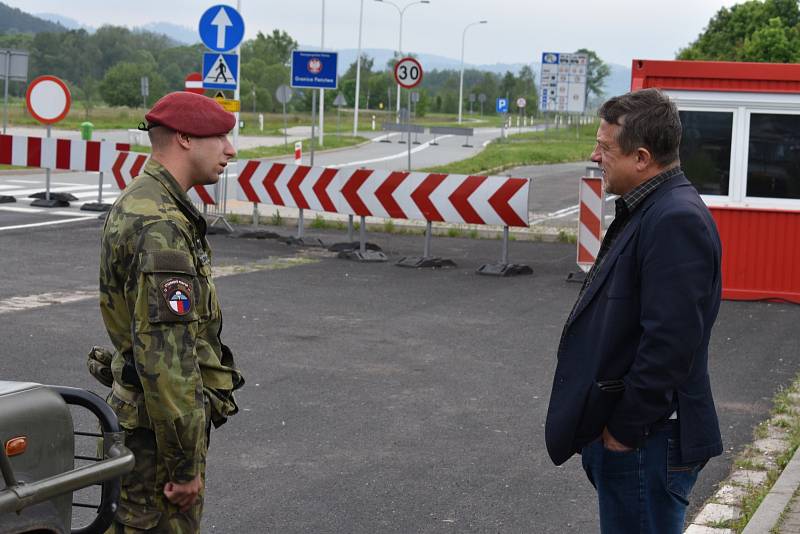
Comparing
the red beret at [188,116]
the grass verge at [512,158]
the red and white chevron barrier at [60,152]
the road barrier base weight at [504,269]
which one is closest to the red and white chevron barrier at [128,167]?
the red and white chevron barrier at [60,152]

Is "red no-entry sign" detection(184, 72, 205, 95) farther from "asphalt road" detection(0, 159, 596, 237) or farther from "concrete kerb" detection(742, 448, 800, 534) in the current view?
"concrete kerb" detection(742, 448, 800, 534)

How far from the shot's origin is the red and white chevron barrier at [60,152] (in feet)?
69.5

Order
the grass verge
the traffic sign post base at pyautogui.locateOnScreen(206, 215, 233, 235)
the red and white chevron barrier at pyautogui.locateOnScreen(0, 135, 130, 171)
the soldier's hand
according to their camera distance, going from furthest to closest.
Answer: the grass verge, the red and white chevron barrier at pyautogui.locateOnScreen(0, 135, 130, 171), the traffic sign post base at pyautogui.locateOnScreen(206, 215, 233, 235), the soldier's hand

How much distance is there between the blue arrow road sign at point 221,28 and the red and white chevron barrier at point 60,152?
2.91 meters

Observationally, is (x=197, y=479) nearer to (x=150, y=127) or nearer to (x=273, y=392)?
(x=150, y=127)

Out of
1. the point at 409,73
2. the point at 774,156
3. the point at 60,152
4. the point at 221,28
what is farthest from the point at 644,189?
the point at 409,73

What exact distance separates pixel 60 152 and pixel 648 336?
64.1ft

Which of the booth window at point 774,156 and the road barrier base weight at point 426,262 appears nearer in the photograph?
the booth window at point 774,156

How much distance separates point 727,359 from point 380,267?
19.8 feet

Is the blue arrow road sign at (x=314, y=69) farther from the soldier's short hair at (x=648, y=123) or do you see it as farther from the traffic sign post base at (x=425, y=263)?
the soldier's short hair at (x=648, y=123)

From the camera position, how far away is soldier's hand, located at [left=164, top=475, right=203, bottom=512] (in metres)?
3.71

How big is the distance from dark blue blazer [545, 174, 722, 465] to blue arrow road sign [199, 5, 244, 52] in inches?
639

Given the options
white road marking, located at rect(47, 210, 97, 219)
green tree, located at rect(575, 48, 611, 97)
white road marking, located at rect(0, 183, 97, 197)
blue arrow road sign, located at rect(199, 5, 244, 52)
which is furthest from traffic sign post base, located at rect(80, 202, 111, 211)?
green tree, located at rect(575, 48, 611, 97)

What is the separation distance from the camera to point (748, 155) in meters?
14.1
